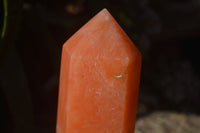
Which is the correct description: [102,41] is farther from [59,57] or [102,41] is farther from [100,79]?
[59,57]

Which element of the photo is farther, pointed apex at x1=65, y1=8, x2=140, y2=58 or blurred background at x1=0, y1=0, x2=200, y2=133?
blurred background at x1=0, y1=0, x2=200, y2=133

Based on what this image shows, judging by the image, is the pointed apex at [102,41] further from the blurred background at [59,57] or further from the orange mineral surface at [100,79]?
the blurred background at [59,57]

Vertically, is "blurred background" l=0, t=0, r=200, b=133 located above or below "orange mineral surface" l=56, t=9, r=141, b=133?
below

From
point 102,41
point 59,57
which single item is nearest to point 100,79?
point 102,41

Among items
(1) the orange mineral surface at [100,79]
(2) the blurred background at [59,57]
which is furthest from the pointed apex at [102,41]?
(2) the blurred background at [59,57]

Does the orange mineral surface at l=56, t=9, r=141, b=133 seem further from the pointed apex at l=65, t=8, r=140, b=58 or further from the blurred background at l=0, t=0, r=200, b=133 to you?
the blurred background at l=0, t=0, r=200, b=133

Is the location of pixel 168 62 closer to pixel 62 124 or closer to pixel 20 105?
pixel 20 105

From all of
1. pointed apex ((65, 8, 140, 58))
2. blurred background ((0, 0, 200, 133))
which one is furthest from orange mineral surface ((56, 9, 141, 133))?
blurred background ((0, 0, 200, 133))
